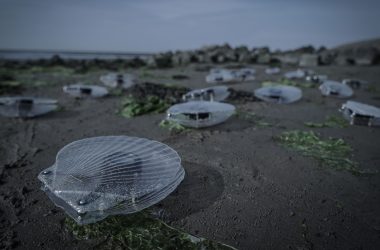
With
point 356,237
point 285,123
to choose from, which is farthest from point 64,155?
point 285,123

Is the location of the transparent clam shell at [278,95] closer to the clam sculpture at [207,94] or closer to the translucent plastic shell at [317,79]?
the clam sculpture at [207,94]

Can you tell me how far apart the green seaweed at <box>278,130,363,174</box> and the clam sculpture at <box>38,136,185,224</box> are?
2820mm

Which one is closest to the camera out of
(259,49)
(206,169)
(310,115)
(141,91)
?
(206,169)

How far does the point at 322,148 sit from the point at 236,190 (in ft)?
8.48

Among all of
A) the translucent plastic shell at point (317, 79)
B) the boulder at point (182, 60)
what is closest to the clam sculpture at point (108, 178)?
the translucent plastic shell at point (317, 79)

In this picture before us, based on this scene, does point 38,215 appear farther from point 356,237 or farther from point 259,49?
point 259,49

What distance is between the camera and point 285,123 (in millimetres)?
7164

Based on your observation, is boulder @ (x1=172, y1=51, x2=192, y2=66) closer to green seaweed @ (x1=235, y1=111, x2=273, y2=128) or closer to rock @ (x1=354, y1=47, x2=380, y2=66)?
rock @ (x1=354, y1=47, x2=380, y2=66)

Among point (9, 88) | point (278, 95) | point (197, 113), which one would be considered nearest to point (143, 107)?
point (197, 113)

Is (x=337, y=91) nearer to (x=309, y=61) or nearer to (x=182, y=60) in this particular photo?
(x=309, y=61)

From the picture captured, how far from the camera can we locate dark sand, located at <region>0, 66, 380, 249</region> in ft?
10.1

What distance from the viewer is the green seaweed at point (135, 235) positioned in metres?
2.93

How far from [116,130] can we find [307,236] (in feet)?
16.1

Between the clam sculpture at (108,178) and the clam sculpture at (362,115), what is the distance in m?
5.32
